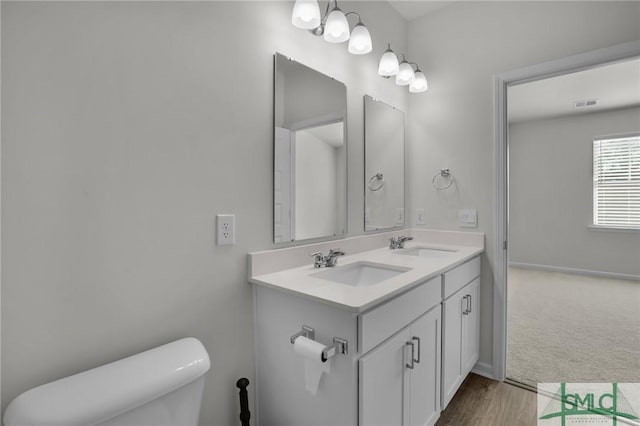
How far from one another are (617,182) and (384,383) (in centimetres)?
529

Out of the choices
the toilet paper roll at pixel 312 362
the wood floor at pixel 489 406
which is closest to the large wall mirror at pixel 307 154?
the toilet paper roll at pixel 312 362

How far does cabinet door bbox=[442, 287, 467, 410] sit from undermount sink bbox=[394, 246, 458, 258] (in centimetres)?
30

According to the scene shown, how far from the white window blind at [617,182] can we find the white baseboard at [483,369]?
3908mm

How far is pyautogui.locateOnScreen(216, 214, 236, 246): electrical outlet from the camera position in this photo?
1261 mm

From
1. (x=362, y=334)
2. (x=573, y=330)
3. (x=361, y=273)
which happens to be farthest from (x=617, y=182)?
(x=362, y=334)

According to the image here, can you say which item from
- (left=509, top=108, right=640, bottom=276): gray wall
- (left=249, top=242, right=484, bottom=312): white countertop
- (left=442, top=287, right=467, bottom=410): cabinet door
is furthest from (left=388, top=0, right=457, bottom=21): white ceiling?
(left=509, top=108, right=640, bottom=276): gray wall

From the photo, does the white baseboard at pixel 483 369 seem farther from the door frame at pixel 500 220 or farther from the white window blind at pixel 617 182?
the white window blind at pixel 617 182

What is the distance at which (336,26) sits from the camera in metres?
1.51

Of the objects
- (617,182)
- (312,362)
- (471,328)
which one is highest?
(617,182)

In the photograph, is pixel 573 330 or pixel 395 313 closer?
pixel 395 313

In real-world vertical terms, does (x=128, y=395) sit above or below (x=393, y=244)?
below

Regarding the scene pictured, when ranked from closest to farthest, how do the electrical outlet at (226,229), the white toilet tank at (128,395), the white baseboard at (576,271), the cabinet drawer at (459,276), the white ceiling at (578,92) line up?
the white toilet tank at (128,395)
the electrical outlet at (226,229)
the cabinet drawer at (459,276)
the white ceiling at (578,92)
the white baseboard at (576,271)

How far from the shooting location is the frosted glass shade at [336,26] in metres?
1.50

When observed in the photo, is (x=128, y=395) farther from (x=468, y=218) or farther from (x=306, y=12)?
(x=468, y=218)
